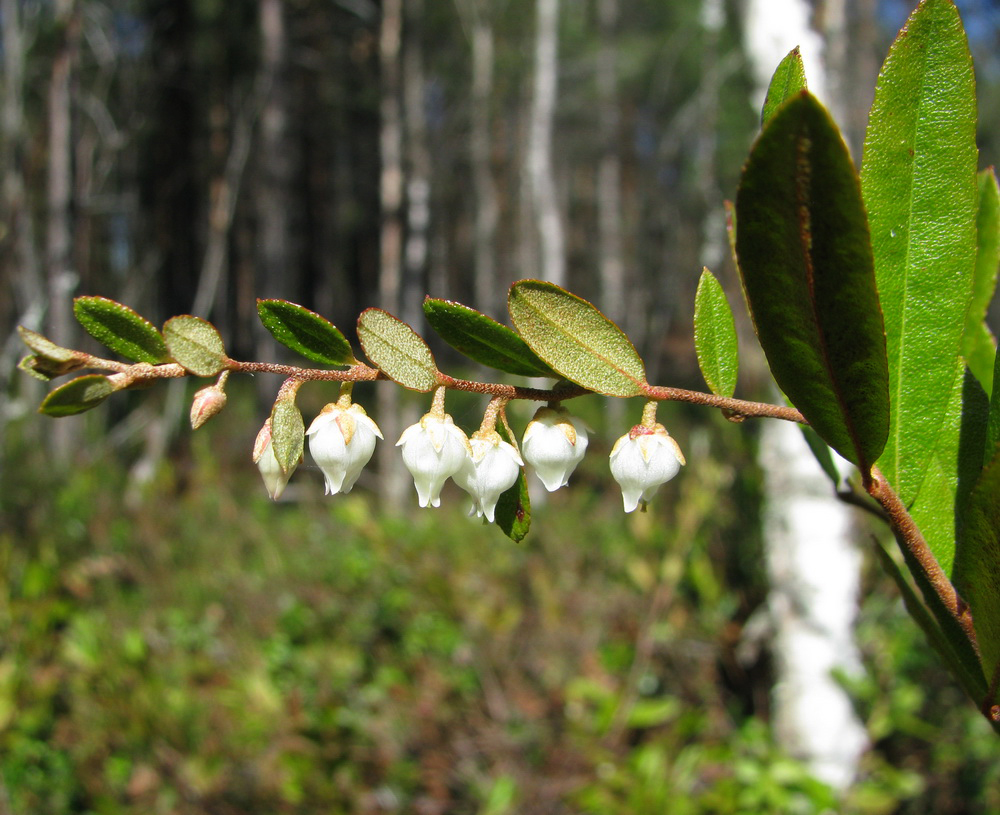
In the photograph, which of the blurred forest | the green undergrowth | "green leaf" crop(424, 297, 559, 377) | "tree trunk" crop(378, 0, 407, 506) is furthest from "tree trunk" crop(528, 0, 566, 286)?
"green leaf" crop(424, 297, 559, 377)

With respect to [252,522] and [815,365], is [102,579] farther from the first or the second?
[815,365]

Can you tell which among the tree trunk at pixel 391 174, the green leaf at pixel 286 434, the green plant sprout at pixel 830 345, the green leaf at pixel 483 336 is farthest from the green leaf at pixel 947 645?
the tree trunk at pixel 391 174

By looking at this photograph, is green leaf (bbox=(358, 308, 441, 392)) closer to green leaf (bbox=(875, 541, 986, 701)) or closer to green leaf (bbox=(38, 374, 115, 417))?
green leaf (bbox=(38, 374, 115, 417))

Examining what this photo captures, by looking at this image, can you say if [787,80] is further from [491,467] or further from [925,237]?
Result: [491,467]


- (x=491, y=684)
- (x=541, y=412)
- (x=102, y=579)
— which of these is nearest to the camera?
(x=541, y=412)

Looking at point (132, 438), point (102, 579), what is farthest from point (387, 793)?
point (132, 438)

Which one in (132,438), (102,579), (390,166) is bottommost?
(102,579)

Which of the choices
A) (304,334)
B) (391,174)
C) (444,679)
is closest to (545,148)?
(391,174)
